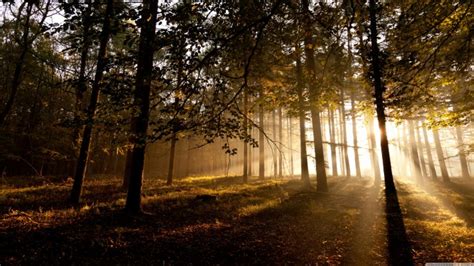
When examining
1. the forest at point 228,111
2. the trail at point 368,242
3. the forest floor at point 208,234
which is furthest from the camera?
the trail at point 368,242

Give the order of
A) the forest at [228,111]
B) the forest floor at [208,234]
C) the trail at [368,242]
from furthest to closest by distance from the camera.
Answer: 1. the trail at [368,242]
2. the forest floor at [208,234]
3. the forest at [228,111]

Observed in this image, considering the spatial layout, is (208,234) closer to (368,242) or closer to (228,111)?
(228,111)

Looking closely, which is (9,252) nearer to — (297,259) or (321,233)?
(297,259)

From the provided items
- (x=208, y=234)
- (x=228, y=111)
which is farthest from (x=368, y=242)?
(x=228, y=111)

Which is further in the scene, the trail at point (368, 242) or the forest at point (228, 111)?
the trail at point (368, 242)

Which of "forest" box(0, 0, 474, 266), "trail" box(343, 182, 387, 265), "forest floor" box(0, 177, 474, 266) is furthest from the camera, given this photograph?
"trail" box(343, 182, 387, 265)

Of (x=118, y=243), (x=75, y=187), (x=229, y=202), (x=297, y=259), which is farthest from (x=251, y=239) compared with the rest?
(x=75, y=187)

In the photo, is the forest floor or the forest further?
the forest floor

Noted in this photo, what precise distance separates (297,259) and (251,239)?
152 centimetres

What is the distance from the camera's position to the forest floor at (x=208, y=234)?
6078mm

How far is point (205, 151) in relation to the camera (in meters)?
53.0

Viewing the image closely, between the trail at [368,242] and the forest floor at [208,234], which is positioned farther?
the trail at [368,242]

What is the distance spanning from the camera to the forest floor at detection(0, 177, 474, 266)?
19.9ft

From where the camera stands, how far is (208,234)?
779 cm
